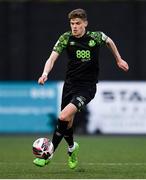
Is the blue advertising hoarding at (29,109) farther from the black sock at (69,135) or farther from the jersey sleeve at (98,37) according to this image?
the jersey sleeve at (98,37)

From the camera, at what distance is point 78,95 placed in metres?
11.0

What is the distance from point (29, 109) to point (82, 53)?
10.2 meters

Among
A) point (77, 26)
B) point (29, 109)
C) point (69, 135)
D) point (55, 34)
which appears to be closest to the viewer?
point (77, 26)

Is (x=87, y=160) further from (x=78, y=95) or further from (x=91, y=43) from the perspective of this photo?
(x=91, y=43)

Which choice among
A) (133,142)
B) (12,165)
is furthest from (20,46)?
(12,165)

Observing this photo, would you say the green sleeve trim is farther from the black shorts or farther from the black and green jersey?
the black shorts

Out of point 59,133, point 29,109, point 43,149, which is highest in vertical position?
point 59,133

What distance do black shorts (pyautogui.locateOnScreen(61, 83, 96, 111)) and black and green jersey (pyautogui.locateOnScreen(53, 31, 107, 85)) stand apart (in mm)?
99

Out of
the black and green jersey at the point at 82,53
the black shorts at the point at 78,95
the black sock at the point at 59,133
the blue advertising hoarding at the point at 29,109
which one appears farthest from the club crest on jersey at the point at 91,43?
the blue advertising hoarding at the point at 29,109

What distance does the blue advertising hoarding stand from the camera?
2109 centimetres

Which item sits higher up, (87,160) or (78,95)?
(78,95)

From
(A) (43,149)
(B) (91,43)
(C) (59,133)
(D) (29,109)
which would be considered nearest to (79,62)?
(B) (91,43)

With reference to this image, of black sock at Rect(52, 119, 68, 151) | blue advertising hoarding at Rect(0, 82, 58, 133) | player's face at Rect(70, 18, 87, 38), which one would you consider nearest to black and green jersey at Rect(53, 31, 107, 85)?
player's face at Rect(70, 18, 87, 38)

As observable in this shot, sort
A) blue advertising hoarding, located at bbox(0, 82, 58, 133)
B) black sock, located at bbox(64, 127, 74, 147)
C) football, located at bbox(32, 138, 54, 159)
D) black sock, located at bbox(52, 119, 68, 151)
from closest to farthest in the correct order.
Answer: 1. football, located at bbox(32, 138, 54, 159)
2. black sock, located at bbox(52, 119, 68, 151)
3. black sock, located at bbox(64, 127, 74, 147)
4. blue advertising hoarding, located at bbox(0, 82, 58, 133)
